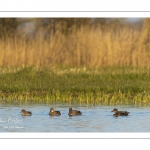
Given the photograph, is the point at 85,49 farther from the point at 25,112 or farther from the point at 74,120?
the point at 74,120

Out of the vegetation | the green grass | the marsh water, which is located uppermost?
the vegetation

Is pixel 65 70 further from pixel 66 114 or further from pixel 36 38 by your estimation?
pixel 66 114

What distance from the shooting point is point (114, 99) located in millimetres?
16281

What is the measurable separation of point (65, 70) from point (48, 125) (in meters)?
5.58

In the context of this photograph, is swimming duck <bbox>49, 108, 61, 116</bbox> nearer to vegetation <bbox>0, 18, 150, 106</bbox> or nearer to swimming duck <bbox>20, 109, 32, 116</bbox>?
swimming duck <bbox>20, 109, 32, 116</bbox>

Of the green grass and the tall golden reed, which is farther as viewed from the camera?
Answer: the tall golden reed

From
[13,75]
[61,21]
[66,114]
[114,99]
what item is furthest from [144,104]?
[61,21]

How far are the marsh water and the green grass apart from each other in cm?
67

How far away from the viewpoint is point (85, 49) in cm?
2056

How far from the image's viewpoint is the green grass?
16.3 m

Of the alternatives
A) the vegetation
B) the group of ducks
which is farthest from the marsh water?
the vegetation

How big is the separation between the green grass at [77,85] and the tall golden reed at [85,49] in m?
0.42

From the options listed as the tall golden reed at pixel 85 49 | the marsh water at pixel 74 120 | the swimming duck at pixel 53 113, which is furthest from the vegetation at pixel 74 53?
the swimming duck at pixel 53 113

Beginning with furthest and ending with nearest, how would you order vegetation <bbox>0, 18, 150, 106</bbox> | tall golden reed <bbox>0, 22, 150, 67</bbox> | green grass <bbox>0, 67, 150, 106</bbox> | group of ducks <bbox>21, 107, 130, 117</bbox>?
tall golden reed <bbox>0, 22, 150, 67</bbox> → vegetation <bbox>0, 18, 150, 106</bbox> → green grass <bbox>0, 67, 150, 106</bbox> → group of ducks <bbox>21, 107, 130, 117</bbox>
